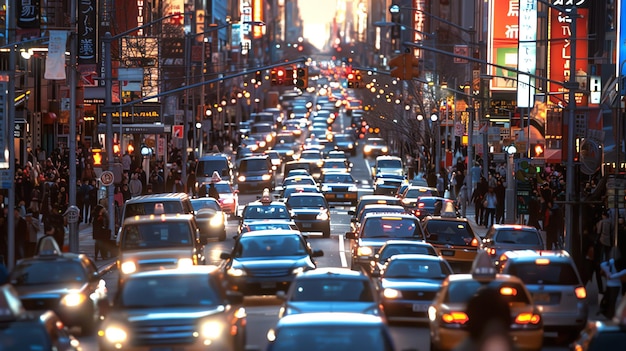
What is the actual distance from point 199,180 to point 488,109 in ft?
46.2

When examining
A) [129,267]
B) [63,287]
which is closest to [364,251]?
[129,267]

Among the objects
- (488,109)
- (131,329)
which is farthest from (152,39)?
(131,329)

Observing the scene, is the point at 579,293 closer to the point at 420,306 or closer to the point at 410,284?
the point at 420,306

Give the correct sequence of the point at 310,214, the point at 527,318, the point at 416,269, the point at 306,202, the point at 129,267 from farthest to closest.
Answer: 1. the point at 306,202
2. the point at 310,214
3. the point at 129,267
4. the point at 416,269
5. the point at 527,318

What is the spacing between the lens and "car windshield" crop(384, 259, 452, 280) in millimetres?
24125

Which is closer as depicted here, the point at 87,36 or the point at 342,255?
the point at 342,255

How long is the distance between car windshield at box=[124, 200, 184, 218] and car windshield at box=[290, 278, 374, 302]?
570 inches

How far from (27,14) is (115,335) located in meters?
31.8

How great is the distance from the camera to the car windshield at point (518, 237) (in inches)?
1261

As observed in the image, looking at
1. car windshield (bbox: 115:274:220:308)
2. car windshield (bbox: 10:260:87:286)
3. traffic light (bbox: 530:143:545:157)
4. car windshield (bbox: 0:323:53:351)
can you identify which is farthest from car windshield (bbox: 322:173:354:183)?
car windshield (bbox: 0:323:53:351)

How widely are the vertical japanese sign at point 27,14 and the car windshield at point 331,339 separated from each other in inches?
1390

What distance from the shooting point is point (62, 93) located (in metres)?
69.1

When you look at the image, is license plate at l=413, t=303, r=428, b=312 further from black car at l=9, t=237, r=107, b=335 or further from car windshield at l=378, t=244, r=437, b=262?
black car at l=9, t=237, r=107, b=335

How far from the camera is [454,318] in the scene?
1939 cm
